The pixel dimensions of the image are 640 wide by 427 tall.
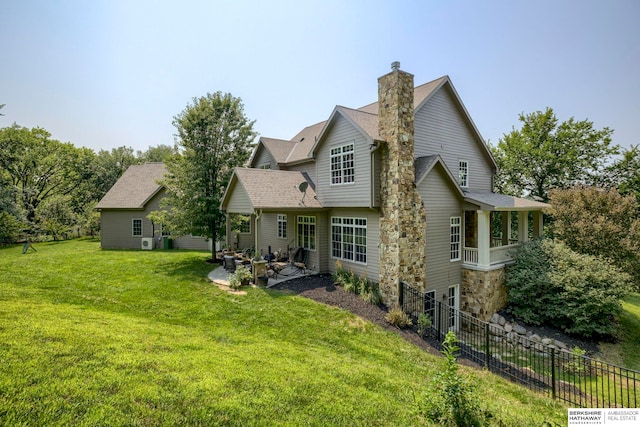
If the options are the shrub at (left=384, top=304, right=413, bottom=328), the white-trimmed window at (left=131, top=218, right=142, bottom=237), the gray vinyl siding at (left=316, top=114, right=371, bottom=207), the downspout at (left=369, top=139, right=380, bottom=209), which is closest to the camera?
the shrub at (left=384, top=304, right=413, bottom=328)

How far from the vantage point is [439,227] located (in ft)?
42.0

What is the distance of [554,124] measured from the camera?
80.6ft

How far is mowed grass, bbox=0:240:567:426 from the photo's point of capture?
3.92 metres

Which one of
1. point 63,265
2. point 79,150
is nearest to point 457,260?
point 63,265

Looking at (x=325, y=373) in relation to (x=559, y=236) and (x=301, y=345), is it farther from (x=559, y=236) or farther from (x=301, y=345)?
(x=559, y=236)

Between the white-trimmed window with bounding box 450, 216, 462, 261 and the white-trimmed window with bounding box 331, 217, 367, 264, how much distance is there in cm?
411

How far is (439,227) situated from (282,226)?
28.8 feet

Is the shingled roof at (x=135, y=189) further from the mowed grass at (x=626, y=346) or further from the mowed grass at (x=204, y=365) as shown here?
the mowed grass at (x=626, y=346)

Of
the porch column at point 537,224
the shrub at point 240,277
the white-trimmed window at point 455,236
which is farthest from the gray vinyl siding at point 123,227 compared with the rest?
the porch column at point 537,224

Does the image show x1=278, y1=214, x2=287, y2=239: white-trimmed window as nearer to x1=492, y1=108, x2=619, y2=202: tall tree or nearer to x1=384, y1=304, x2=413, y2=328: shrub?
x1=384, y1=304, x2=413, y2=328: shrub

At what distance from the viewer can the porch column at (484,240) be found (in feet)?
42.3

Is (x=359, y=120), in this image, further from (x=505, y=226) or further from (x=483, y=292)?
(x=505, y=226)
